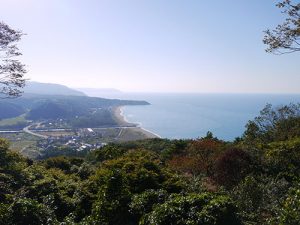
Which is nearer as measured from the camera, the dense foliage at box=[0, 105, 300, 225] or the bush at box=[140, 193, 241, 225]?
the bush at box=[140, 193, 241, 225]

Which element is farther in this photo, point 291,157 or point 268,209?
point 291,157

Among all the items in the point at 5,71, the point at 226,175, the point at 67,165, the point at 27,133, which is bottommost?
the point at 27,133

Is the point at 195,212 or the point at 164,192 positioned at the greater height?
the point at 195,212

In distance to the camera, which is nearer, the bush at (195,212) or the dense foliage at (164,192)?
the bush at (195,212)

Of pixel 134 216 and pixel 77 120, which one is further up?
pixel 134 216

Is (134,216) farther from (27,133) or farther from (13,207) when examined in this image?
(27,133)

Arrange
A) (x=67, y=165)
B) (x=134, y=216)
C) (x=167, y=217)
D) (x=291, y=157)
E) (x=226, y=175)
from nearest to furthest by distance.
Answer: (x=167, y=217) < (x=134, y=216) < (x=226, y=175) < (x=291, y=157) < (x=67, y=165)

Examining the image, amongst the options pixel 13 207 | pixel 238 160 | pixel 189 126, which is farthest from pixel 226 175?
pixel 189 126

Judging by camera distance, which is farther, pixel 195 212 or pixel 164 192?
pixel 164 192
